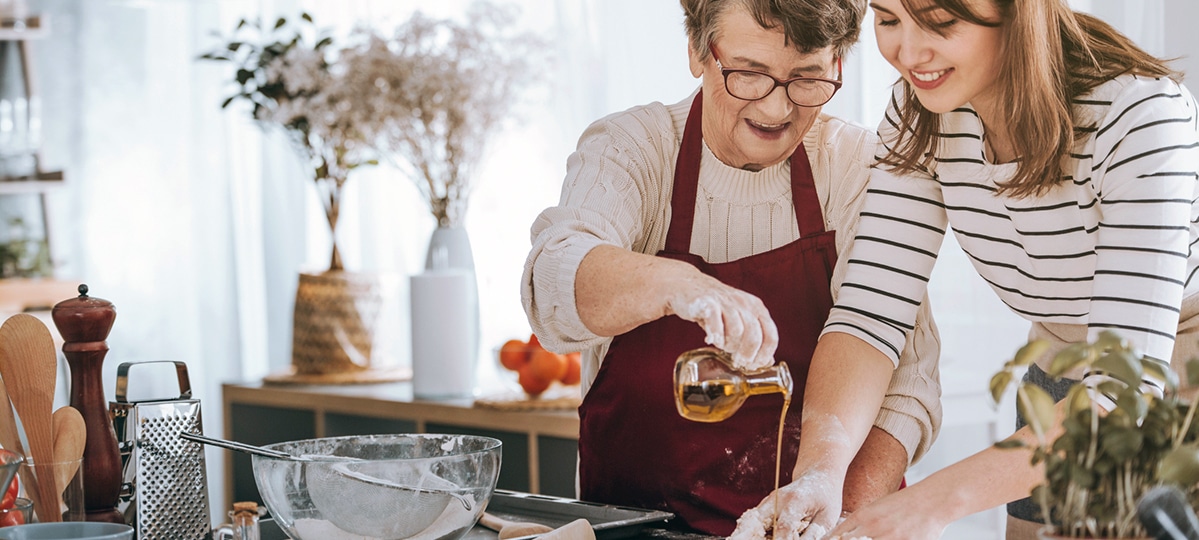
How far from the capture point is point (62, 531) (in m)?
0.99

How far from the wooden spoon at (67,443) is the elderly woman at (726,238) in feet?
1.70

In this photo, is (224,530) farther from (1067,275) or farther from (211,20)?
(211,20)

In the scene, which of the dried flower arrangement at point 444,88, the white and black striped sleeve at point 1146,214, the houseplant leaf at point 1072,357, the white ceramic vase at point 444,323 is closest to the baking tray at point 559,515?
the white and black striped sleeve at point 1146,214

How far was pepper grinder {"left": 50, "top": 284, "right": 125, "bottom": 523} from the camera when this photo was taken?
3.84 feet

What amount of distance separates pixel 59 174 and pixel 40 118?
0.73 feet

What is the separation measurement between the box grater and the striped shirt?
762 mm

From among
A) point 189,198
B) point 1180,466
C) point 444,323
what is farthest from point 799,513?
point 189,198

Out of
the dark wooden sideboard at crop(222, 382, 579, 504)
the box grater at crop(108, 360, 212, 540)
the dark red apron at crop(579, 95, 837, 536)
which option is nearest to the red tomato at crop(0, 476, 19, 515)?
the box grater at crop(108, 360, 212, 540)

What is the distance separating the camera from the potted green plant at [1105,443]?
2.26 ft

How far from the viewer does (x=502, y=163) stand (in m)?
3.22

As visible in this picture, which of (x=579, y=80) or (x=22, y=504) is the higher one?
(x=579, y=80)

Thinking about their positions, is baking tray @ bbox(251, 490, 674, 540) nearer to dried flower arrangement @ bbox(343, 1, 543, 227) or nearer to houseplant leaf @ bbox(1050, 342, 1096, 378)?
houseplant leaf @ bbox(1050, 342, 1096, 378)

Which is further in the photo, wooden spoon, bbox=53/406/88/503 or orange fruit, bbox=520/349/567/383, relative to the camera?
orange fruit, bbox=520/349/567/383

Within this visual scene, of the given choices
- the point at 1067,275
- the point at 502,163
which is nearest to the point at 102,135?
the point at 502,163
